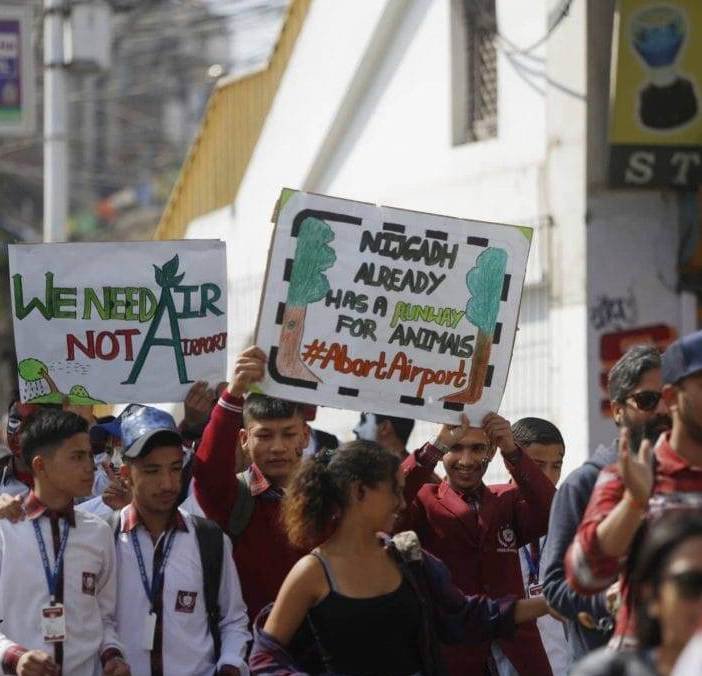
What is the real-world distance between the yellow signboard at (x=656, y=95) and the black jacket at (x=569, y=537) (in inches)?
278

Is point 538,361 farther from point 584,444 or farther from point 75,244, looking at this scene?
point 75,244


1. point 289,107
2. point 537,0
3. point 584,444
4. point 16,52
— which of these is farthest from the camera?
point 16,52

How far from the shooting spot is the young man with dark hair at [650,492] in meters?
4.82

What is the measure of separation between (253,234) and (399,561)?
1051 centimetres

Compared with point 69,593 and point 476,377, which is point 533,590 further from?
point 69,593

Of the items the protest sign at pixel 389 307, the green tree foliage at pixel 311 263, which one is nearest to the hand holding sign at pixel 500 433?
the protest sign at pixel 389 307

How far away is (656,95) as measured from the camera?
12.5m

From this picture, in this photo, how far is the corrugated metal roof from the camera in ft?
53.9

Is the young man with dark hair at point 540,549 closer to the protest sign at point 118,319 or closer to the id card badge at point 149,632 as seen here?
the protest sign at point 118,319

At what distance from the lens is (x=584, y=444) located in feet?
40.8

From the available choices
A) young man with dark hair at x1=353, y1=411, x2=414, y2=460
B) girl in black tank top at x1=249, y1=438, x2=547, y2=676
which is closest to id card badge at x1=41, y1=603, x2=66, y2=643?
girl in black tank top at x1=249, y1=438, x2=547, y2=676

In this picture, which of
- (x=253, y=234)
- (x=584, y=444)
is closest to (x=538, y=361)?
(x=584, y=444)

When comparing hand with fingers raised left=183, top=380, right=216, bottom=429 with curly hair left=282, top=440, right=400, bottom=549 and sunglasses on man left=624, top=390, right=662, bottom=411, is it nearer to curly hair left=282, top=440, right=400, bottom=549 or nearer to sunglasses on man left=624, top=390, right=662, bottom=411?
curly hair left=282, top=440, right=400, bottom=549

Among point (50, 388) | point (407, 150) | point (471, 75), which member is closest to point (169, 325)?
point (50, 388)
